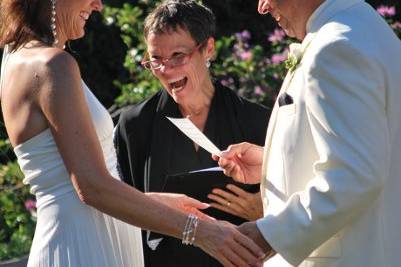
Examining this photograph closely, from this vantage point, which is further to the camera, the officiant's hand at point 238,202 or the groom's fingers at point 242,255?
the officiant's hand at point 238,202

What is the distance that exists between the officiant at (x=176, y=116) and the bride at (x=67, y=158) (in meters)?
0.75

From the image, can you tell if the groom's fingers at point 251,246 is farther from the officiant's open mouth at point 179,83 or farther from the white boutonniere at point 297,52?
the officiant's open mouth at point 179,83

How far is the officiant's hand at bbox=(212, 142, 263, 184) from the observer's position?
167 inches

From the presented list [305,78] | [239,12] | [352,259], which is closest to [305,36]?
[305,78]

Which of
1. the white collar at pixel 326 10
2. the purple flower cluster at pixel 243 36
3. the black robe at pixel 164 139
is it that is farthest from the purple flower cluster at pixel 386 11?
the white collar at pixel 326 10

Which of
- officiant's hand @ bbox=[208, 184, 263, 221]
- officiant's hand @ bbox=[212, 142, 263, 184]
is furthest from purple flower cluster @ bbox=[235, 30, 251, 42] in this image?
officiant's hand @ bbox=[212, 142, 263, 184]

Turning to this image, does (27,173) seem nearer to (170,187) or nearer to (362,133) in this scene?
(170,187)

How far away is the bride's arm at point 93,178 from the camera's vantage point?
12.0 feet

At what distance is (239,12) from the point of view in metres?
8.89

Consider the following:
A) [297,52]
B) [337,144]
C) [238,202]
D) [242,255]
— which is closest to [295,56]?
[297,52]

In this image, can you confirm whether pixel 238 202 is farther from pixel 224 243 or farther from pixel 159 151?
pixel 224 243

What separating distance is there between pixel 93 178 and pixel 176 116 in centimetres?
127

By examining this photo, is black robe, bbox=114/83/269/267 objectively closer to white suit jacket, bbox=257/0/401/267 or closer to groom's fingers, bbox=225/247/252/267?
groom's fingers, bbox=225/247/252/267

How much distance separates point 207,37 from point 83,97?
139cm
